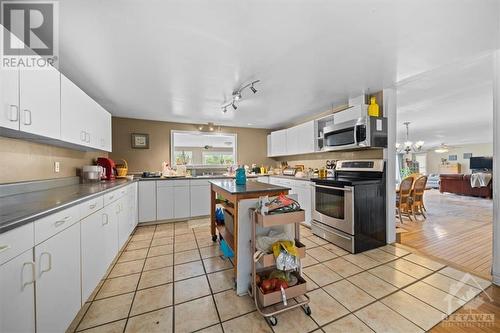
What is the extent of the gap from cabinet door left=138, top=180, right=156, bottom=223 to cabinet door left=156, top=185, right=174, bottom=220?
70 mm

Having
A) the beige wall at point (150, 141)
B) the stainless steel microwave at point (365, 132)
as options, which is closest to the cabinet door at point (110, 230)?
the beige wall at point (150, 141)

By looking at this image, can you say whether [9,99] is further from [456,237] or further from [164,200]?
[456,237]

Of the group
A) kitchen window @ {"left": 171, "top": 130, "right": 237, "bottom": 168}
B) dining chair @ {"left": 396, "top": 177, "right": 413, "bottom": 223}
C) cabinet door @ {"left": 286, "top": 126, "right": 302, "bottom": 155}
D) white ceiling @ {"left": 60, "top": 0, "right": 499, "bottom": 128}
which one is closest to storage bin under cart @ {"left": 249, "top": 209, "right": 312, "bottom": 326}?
white ceiling @ {"left": 60, "top": 0, "right": 499, "bottom": 128}

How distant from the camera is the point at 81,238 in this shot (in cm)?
147

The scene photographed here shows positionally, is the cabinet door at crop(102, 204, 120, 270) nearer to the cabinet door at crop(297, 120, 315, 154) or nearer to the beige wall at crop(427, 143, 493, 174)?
the cabinet door at crop(297, 120, 315, 154)

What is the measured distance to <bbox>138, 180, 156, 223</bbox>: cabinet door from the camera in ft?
11.8

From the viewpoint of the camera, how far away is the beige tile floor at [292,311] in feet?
4.59

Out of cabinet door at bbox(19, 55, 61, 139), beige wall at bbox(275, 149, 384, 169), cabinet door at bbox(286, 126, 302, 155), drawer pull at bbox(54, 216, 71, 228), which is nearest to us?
drawer pull at bbox(54, 216, 71, 228)

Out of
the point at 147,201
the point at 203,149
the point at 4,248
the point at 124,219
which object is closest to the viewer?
the point at 4,248

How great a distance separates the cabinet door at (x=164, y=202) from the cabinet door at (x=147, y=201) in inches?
2.8

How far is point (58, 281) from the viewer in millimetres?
1185

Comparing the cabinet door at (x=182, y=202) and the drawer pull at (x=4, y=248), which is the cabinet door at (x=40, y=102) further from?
the cabinet door at (x=182, y=202)

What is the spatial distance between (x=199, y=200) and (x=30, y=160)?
2.57 metres

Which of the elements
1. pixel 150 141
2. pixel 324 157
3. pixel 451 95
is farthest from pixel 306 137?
pixel 150 141
